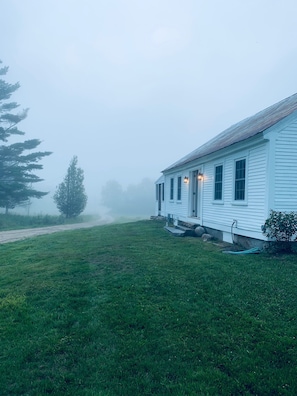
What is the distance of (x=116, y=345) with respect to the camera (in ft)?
11.4

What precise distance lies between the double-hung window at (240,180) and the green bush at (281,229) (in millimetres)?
1821

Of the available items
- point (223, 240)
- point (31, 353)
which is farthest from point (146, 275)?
point (223, 240)

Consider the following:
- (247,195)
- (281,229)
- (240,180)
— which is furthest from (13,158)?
(281,229)

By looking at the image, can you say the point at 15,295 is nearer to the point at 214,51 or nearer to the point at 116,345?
the point at 116,345

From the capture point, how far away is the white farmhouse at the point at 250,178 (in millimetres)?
8492

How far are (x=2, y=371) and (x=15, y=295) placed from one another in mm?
2543

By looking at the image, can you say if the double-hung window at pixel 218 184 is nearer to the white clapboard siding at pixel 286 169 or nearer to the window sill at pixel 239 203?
the window sill at pixel 239 203

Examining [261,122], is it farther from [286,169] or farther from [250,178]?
[286,169]

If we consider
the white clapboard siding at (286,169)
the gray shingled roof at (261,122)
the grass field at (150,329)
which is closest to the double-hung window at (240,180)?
the gray shingled roof at (261,122)

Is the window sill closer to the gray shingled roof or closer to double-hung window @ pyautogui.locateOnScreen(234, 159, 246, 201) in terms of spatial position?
double-hung window @ pyautogui.locateOnScreen(234, 159, 246, 201)

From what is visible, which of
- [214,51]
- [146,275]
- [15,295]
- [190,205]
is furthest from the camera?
[214,51]

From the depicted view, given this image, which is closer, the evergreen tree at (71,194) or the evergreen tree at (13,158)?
the evergreen tree at (13,158)

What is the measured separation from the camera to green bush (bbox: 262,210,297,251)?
26.5 feet

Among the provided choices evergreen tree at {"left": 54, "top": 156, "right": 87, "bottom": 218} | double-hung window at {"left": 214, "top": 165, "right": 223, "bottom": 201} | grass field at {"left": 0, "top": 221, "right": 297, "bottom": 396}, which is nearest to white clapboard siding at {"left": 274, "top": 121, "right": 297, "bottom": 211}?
grass field at {"left": 0, "top": 221, "right": 297, "bottom": 396}
